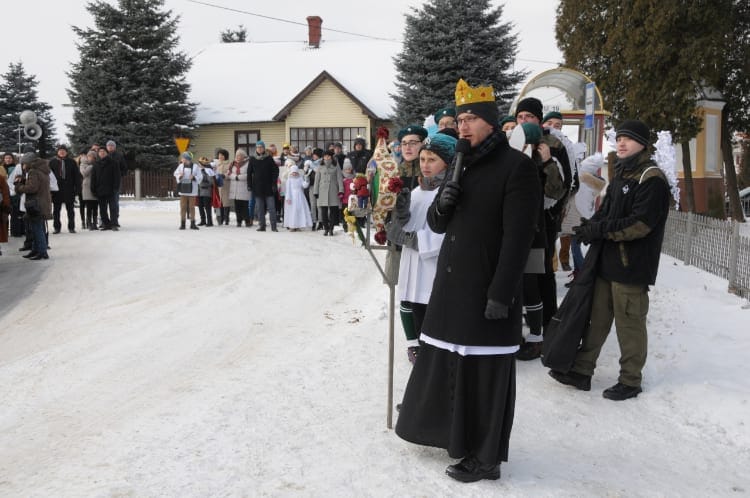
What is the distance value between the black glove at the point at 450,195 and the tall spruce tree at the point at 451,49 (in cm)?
2430

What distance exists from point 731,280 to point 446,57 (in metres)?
19.7

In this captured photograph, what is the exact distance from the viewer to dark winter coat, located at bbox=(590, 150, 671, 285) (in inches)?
208

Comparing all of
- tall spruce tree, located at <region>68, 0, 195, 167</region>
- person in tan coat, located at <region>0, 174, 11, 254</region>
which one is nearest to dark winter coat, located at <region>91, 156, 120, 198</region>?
person in tan coat, located at <region>0, 174, 11, 254</region>

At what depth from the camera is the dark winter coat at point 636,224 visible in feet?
17.3

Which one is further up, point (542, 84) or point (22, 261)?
point (542, 84)

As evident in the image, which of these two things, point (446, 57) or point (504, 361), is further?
point (446, 57)

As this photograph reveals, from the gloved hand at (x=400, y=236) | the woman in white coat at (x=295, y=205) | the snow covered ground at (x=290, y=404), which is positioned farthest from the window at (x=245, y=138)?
the gloved hand at (x=400, y=236)

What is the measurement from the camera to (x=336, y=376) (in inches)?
235

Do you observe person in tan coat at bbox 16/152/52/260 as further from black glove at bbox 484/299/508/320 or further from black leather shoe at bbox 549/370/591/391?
black glove at bbox 484/299/508/320

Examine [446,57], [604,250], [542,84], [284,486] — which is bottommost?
[284,486]

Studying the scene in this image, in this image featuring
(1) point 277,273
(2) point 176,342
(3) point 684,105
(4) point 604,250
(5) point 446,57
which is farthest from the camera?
(5) point 446,57

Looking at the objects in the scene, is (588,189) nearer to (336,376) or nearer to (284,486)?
(336,376)

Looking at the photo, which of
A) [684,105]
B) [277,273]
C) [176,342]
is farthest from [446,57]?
[176,342]

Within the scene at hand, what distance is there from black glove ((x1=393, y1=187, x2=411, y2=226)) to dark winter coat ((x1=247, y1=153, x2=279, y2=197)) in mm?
11622
